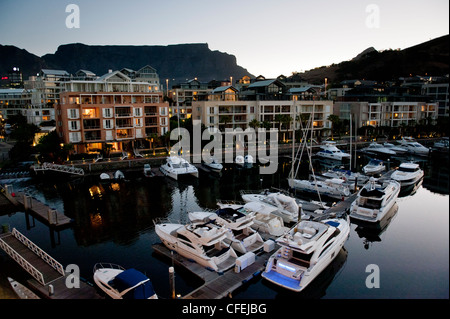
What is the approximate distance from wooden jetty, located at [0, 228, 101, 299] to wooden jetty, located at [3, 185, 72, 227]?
13.9 feet

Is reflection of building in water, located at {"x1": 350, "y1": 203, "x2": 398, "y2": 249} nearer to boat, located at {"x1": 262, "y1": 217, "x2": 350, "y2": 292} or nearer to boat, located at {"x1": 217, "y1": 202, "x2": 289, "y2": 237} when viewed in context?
boat, located at {"x1": 262, "y1": 217, "x2": 350, "y2": 292}

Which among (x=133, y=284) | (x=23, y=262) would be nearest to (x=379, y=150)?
(x=133, y=284)

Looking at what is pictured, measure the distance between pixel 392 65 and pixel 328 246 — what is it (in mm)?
158803

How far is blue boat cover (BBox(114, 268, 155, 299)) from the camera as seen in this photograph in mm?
15617

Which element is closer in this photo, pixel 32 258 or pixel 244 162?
pixel 32 258

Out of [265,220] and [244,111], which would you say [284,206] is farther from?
[244,111]

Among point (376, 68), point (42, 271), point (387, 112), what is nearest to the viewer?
point (42, 271)

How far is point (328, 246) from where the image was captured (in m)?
20.1

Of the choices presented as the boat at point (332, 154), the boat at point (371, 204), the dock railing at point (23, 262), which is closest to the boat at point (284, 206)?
the boat at point (371, 204)

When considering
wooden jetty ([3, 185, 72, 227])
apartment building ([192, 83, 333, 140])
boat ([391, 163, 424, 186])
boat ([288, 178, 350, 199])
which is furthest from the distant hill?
wooden jetty ([3, 185, 72, 227])

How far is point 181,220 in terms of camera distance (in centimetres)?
2852

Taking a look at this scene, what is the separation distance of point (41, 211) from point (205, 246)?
18.0m

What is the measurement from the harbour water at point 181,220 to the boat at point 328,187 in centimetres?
279
